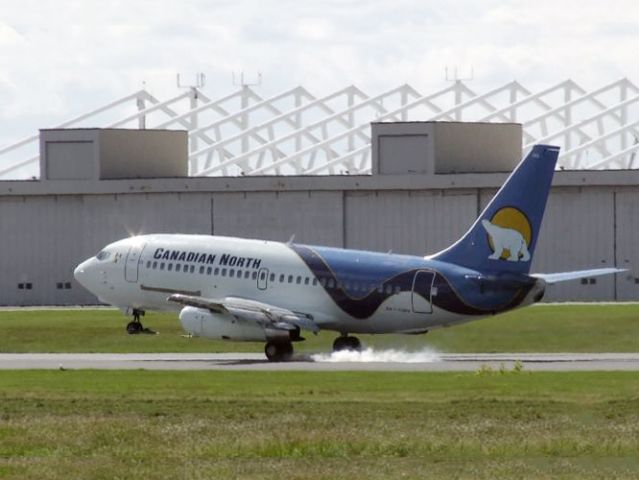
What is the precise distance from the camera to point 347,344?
63.7 meters

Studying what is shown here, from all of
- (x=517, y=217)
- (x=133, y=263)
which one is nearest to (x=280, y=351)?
(x=133, y=263)

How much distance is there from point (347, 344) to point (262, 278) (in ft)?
11.7

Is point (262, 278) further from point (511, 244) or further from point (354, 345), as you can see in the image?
point (511, 244)

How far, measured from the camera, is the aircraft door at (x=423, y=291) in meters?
60.7

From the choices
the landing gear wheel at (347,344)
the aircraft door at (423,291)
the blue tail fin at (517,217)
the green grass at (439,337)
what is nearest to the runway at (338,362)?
the landing gear wheel at (347,344)

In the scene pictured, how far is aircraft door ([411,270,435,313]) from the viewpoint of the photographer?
60.7 metres

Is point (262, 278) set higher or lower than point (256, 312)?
higher

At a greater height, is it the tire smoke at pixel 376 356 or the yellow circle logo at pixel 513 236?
the yellow circle logo at pixel 513 236

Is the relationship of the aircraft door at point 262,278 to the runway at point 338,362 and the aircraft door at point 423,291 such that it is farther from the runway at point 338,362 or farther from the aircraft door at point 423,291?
the aircraft door at point 423,291

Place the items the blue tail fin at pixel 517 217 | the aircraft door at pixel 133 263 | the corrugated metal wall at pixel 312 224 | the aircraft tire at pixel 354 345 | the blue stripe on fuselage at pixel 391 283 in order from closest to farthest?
the blue tail fin at pixel 517 217, the blue stripe on fuselage at pixel 391 283, the aircraft tire at pixel 354 345, the aircraft door at pixel 133 263, the corrugated metal wall at pixel 312 224

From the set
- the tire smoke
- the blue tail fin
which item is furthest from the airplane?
the tire smoke

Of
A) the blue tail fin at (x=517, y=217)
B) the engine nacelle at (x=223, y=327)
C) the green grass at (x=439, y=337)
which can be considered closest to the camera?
the blue tail fin at (x=517, y=217)

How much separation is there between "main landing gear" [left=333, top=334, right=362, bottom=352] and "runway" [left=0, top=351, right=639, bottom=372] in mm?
691

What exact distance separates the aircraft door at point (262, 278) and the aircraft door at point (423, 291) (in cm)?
552
